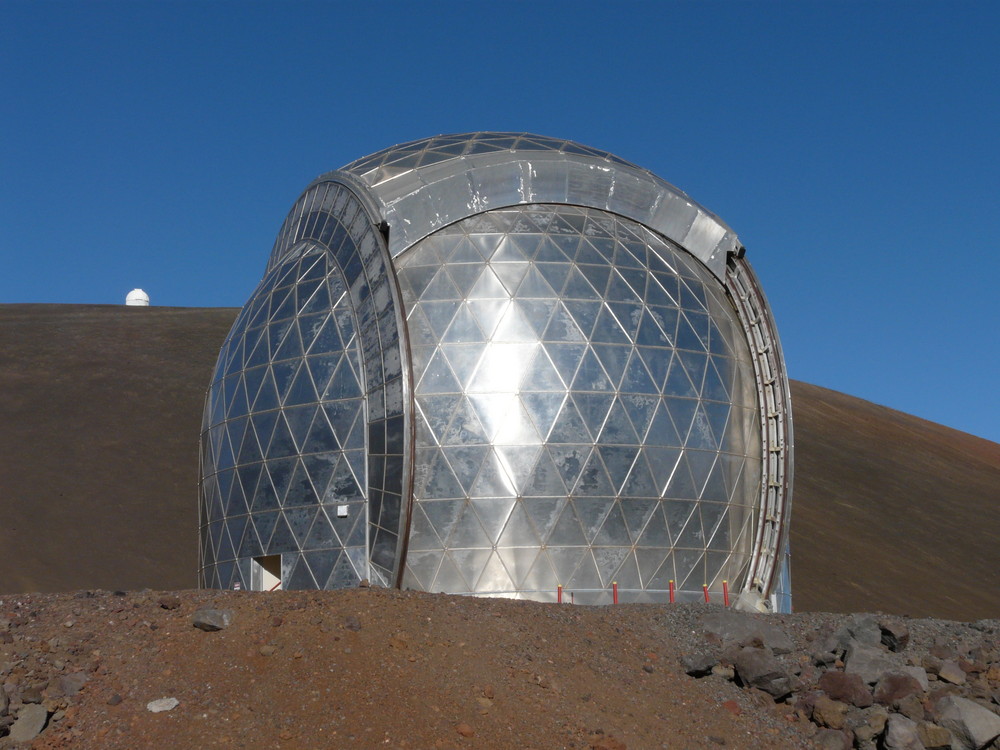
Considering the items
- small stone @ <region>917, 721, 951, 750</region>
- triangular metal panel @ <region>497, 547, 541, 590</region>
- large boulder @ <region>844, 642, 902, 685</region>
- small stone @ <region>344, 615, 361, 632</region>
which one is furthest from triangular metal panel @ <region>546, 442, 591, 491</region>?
small stone @ <region>917, 721, 951, 750</region>

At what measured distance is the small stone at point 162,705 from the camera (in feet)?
33.4

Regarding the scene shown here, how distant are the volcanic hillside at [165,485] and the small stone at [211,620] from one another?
26.0m

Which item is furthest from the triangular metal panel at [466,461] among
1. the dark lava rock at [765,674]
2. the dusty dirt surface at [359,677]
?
the dark lava rock at [765,674]

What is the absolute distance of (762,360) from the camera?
18562 mm

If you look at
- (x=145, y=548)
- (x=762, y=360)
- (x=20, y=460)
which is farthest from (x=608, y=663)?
(x=20, y=460)

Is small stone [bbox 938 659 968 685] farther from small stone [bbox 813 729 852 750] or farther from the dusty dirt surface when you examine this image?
the dusty dirt surface

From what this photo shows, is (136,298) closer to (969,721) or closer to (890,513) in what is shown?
(890,513)

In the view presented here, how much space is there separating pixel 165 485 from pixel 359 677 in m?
39.6

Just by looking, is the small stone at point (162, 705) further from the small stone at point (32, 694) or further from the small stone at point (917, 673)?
the small stone at point (917, 673)

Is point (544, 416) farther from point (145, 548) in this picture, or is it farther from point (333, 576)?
point (145, 548)

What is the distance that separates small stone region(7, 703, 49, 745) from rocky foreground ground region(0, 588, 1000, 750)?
2 centimetres

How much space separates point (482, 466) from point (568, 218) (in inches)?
190

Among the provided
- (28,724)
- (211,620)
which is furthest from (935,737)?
(28,724)

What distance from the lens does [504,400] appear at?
52.8 feet
